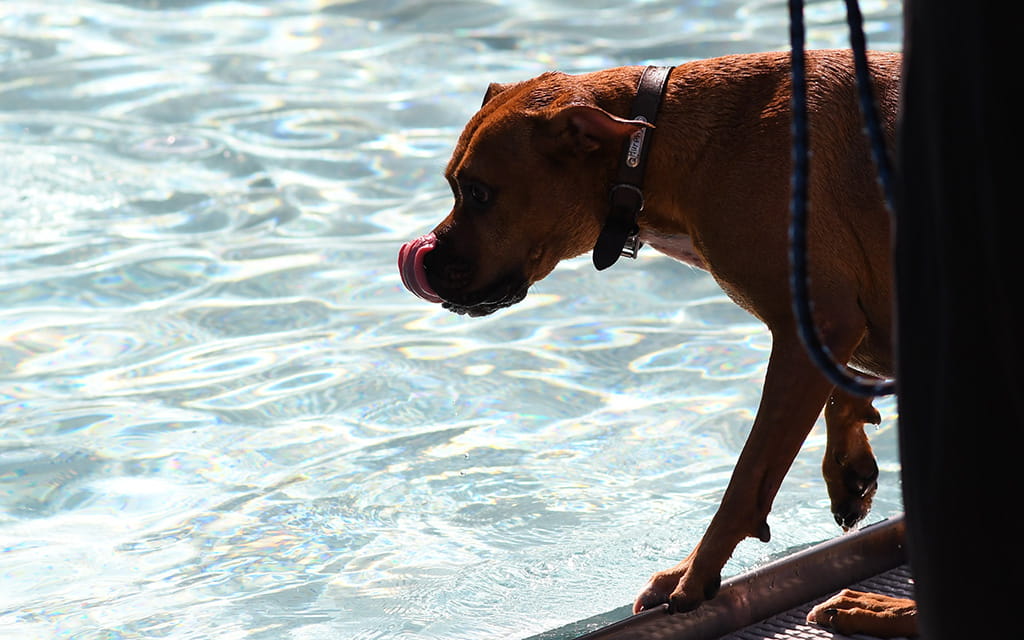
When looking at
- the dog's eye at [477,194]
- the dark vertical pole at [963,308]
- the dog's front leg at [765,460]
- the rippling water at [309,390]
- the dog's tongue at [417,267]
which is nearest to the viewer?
the dark vertical pole at [963,308]

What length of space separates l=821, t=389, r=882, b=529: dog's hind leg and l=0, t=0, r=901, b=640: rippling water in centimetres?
53

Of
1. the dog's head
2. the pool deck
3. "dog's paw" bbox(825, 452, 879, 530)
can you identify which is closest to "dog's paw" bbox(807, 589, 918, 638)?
the pool deck

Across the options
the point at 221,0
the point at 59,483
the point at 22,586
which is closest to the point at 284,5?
the point at 221,0

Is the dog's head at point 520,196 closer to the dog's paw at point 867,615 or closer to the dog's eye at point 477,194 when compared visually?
the dog's eye at point 477,194

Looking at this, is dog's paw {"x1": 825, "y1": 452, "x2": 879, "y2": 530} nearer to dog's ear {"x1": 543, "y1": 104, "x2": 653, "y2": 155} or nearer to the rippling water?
the rippling water

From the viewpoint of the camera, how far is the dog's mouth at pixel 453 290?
2.92 metres

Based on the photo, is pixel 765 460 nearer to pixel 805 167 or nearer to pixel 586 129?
pixel 586 129

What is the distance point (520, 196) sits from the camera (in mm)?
2850

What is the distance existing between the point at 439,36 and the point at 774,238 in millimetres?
7036

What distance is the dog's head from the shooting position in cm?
281

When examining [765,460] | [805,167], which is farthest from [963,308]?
[765,460]

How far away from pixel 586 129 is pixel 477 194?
29 cm

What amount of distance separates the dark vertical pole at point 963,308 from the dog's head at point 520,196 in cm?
134

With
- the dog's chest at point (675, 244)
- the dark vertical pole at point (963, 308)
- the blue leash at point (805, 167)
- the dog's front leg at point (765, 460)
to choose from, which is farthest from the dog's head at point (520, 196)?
the dark vertical pole at point (963, 308)
